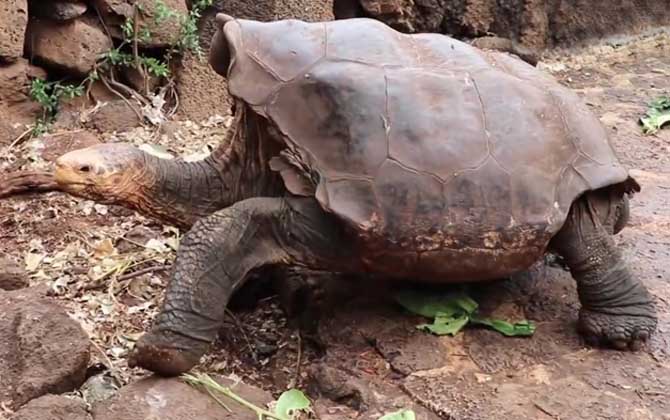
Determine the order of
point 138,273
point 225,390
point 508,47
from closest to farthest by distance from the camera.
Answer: point 225,390, point 138,273, point 508,47

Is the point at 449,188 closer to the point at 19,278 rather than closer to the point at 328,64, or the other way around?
the point at 328,64

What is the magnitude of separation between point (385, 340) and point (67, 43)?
244 centimetres

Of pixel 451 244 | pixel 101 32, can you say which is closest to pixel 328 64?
pixel 451 244

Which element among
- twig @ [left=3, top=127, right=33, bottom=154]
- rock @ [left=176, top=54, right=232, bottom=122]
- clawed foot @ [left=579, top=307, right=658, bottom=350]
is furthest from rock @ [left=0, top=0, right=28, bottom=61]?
clawed foot @ [left=579, top=307, right=658, bottom=350]

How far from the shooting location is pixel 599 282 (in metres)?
2.97

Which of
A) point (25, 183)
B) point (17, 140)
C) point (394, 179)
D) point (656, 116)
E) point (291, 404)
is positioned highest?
point (394, 179)

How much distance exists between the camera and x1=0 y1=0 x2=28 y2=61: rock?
4230 mm

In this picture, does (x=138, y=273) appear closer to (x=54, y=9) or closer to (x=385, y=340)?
(x=385, y=340)

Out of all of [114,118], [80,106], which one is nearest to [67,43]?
[80,106]

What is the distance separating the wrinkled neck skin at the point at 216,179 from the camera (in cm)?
317

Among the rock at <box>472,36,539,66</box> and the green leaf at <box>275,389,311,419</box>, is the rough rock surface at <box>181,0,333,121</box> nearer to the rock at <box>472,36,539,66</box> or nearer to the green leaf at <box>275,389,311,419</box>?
the rock at <box>472,36,539,66</box>

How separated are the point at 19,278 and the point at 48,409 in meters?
0.94

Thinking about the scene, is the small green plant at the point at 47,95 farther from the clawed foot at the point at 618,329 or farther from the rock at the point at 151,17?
the clawed foot at the point at 618,329

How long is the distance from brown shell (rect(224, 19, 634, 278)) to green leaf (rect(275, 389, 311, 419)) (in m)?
0.49
